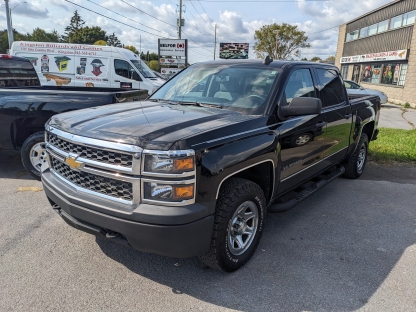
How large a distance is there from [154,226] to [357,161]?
4.49 metres

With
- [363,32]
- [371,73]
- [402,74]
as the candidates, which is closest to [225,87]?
[402,74]

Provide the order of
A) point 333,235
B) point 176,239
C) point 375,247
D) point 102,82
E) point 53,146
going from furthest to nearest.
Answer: point 102,82 → point 333,235 → point 375,247 → point 53,146 → point 176,239

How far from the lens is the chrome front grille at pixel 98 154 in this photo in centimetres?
247

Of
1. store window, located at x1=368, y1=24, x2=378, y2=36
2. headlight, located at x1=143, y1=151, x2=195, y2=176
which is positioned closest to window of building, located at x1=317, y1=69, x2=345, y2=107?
headlight, located at x1=143, y1=151, x2=195, y2=176

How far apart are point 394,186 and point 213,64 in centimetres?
368

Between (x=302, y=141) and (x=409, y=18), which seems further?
(x=409, y=18)

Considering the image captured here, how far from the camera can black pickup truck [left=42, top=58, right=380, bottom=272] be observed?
2.42 m

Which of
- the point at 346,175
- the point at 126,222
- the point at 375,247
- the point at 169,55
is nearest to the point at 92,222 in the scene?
the point at 126,222

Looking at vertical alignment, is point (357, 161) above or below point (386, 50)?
below

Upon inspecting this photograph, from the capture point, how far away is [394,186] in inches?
221

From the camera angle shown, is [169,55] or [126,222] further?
[169,55]

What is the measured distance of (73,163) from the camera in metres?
2.76

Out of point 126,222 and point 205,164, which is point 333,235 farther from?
point 126,222

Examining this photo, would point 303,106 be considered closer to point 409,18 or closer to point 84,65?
point 84,65
